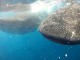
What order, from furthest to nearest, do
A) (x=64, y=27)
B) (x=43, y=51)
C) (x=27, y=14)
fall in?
(x=43, y=51) → (x=27, y=14) → (x=64, y=27)

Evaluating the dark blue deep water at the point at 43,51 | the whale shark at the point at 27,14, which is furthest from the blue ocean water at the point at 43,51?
the whale shark at the point at 27,14

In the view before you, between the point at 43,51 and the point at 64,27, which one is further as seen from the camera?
the point at 43,51

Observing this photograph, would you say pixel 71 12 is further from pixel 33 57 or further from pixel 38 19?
pixel 33 57

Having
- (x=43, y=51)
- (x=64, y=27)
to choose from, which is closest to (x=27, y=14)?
(x=64, y=27)

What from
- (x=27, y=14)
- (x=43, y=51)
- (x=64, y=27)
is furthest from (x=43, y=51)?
(x=64, y=27)

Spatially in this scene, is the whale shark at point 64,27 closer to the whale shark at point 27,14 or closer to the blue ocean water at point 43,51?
the whale shark at point 27,14

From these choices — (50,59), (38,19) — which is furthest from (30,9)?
(50,59)

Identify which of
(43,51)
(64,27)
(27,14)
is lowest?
(43,51)

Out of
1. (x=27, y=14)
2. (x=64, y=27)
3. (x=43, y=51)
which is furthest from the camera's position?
(x=43, y=51)

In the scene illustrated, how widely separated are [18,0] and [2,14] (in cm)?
498

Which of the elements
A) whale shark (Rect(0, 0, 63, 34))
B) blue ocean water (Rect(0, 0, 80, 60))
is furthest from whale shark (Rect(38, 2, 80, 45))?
blue ocean water (Rect(0, 0, 80, 60))

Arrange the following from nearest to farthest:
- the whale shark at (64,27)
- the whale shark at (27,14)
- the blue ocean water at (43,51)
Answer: the whale shark at (64,27), the whale shark at (27,14), the blue ocean water at (43,51)

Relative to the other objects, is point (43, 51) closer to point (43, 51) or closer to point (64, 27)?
point (43, 51)

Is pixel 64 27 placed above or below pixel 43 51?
above
